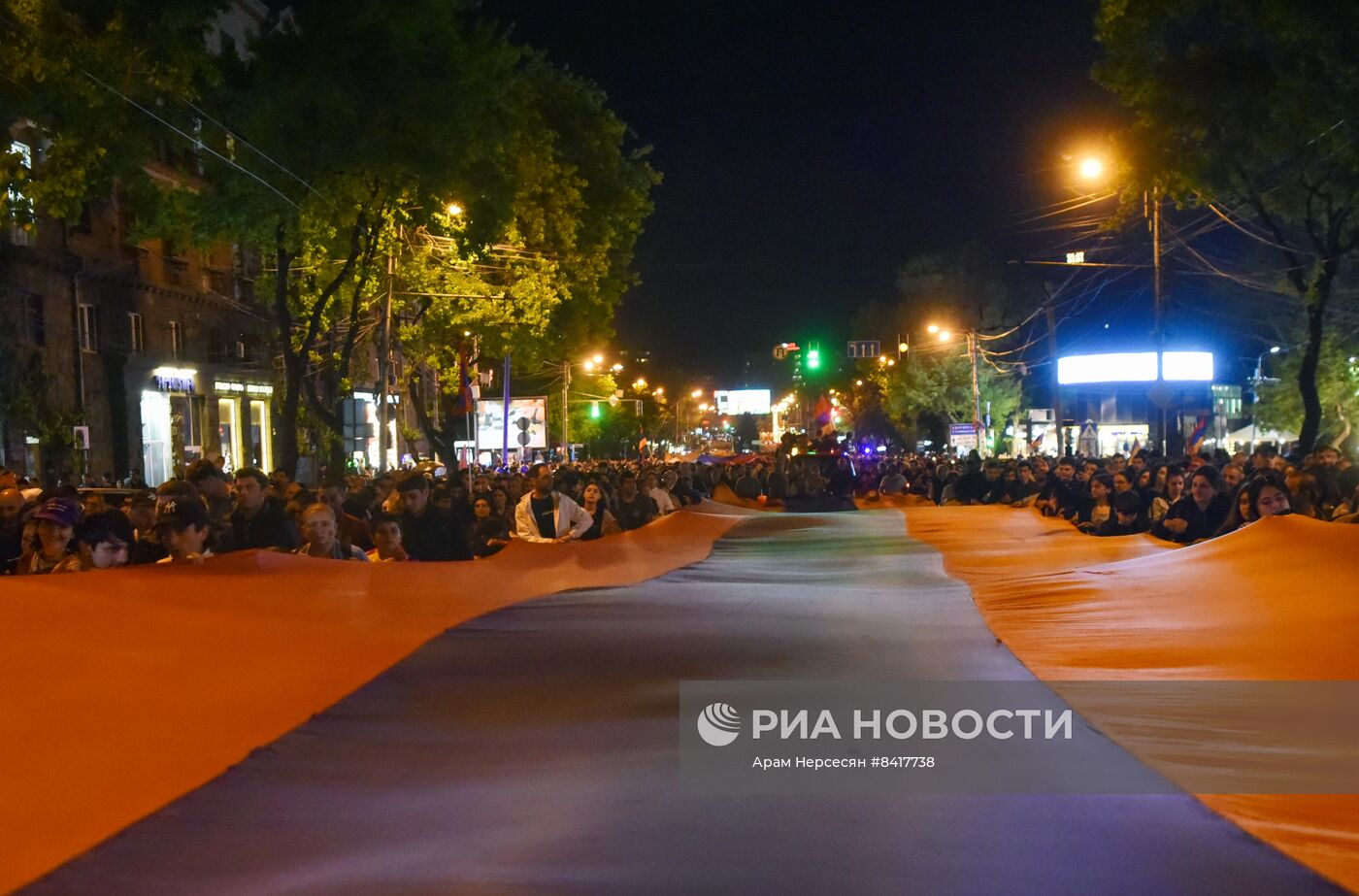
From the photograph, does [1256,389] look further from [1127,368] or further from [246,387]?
[246,387]

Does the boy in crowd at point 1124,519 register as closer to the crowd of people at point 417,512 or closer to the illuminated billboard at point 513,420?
the crowd of people at point 417,512

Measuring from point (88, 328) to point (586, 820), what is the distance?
37955 mm

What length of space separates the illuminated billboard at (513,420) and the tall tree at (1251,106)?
25395 millimetres

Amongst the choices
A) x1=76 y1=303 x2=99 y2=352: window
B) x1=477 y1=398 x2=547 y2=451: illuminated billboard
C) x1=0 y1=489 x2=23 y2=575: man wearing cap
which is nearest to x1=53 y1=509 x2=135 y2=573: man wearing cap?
x1=0 y1=489 x2=23 y2=575: man wearing cap

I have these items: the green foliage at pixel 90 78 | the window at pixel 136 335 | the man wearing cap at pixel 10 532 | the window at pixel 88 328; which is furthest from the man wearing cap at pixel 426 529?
the window at pixel 136 335

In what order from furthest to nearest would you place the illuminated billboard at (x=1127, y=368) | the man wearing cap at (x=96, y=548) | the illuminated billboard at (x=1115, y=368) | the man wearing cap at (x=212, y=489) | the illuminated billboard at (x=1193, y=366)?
1. the illuminated billboard at (x=1115, y=368)
2. the illuminated billboard at (x=1127, y=368)
3. the illuminated billboard at (x=1193, y=366)
4. the man wearing cap at (x=212, y=489)
5. the man wearing cap at (x=96, y=548)

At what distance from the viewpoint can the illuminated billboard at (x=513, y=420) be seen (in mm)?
48938

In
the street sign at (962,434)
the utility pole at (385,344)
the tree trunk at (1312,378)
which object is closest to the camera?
the tree trunk at (1312,378)

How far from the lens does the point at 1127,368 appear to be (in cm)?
8069

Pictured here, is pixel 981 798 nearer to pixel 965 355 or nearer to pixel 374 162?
pixel 374 162

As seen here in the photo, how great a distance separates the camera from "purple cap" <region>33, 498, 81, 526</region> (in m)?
9.79

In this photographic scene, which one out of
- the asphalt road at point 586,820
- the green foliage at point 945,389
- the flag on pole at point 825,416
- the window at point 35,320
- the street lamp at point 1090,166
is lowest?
the asphalt road at point 586,820

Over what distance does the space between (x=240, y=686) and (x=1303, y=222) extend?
2776cm

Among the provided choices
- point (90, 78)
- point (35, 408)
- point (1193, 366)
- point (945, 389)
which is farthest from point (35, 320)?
point (1193, 366)
